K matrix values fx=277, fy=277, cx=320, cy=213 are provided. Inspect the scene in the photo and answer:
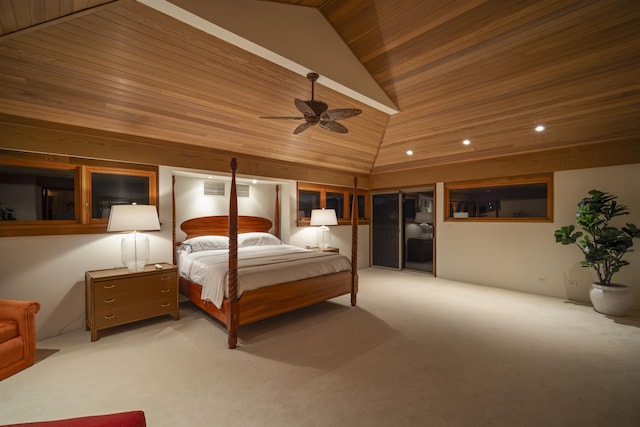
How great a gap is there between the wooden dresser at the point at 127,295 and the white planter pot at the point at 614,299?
5.72 meters

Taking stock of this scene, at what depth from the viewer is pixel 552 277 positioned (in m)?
4.61

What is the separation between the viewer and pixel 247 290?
308 cm

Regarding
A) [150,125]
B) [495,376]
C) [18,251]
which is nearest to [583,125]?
[495,376]

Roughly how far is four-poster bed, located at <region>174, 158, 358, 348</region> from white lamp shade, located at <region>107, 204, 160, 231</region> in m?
0.94

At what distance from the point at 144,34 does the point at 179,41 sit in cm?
30

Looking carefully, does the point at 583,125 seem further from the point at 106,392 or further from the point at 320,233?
the point at 106,392

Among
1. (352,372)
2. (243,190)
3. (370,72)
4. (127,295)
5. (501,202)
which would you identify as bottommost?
(352,372)

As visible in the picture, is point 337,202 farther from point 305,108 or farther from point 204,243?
point 305,108

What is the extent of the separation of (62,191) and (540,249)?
707 cm

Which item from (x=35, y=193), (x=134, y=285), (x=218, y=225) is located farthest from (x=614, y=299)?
(x=35, y=193)

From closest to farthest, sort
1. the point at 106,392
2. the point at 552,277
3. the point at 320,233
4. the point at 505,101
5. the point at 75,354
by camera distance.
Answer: the point at 106,392 < the point at 75,354 < the point at 505,101 < the point at 552,277 < the point at 320,233

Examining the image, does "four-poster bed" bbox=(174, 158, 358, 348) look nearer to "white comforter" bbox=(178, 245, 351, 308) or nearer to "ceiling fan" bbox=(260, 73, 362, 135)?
"white comforter" bbox=(178, 245, 351, 308)

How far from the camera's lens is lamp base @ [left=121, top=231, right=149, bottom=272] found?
3.48 meters

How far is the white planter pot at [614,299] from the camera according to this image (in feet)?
12.1
